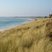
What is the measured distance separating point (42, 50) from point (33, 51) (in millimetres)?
428

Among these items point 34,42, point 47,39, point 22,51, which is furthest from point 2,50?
point 47,39

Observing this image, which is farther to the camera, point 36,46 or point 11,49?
point 36,46

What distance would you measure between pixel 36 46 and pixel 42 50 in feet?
2.00

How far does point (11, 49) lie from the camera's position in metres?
7.78

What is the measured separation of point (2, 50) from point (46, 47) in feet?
6.55

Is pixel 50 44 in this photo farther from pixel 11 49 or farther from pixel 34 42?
pixel 11 49

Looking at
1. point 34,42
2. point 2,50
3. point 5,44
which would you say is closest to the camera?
point 2,50

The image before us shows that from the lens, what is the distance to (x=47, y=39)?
9.21 meters

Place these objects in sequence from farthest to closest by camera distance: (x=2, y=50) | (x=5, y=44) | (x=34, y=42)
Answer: (x=34, y=42) < (x=5, y=44) < (x=2, y=50)

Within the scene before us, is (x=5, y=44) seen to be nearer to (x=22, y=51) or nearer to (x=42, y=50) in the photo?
(x=22, y=51)

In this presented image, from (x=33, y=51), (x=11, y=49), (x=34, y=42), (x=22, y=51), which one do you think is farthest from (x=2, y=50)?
(x=34, y=42)

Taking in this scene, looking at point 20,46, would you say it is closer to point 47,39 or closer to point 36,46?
point 36,46

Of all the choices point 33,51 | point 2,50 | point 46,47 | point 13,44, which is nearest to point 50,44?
point 46,47

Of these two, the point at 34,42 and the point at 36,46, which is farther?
the point at 34,42
